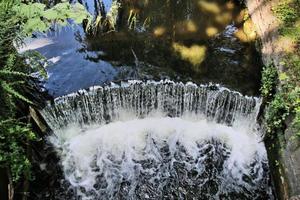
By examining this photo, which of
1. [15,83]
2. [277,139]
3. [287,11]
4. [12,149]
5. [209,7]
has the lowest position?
[277,139]

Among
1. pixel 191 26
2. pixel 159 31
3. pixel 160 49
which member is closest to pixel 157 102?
pixel 160 49

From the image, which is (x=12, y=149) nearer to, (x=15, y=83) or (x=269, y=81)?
(x=15, y=83)

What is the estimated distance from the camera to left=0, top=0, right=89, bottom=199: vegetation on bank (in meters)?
4.26

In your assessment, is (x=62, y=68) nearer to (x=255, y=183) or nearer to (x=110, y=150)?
(x=110, y=150)

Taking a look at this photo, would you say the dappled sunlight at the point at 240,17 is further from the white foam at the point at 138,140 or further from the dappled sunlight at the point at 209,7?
the white foam at the point at 138,140

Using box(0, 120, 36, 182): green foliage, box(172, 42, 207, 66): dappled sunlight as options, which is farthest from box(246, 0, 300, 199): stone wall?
box(0, 120, 36, 182): green foliage

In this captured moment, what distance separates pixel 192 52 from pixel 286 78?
2.10m

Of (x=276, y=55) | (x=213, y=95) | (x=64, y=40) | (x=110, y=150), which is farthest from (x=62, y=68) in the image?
(x=276, y=55)

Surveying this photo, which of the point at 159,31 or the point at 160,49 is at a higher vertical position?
the point at 159,31

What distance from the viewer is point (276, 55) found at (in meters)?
5.98

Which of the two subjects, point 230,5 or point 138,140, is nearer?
point 138,140

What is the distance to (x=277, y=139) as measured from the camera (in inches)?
213

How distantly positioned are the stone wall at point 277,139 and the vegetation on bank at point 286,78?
0.10 metres

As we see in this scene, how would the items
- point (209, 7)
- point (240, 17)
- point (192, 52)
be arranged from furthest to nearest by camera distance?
1. point (209, 7)
2. point (240, 17)
3. point (192, 52)
